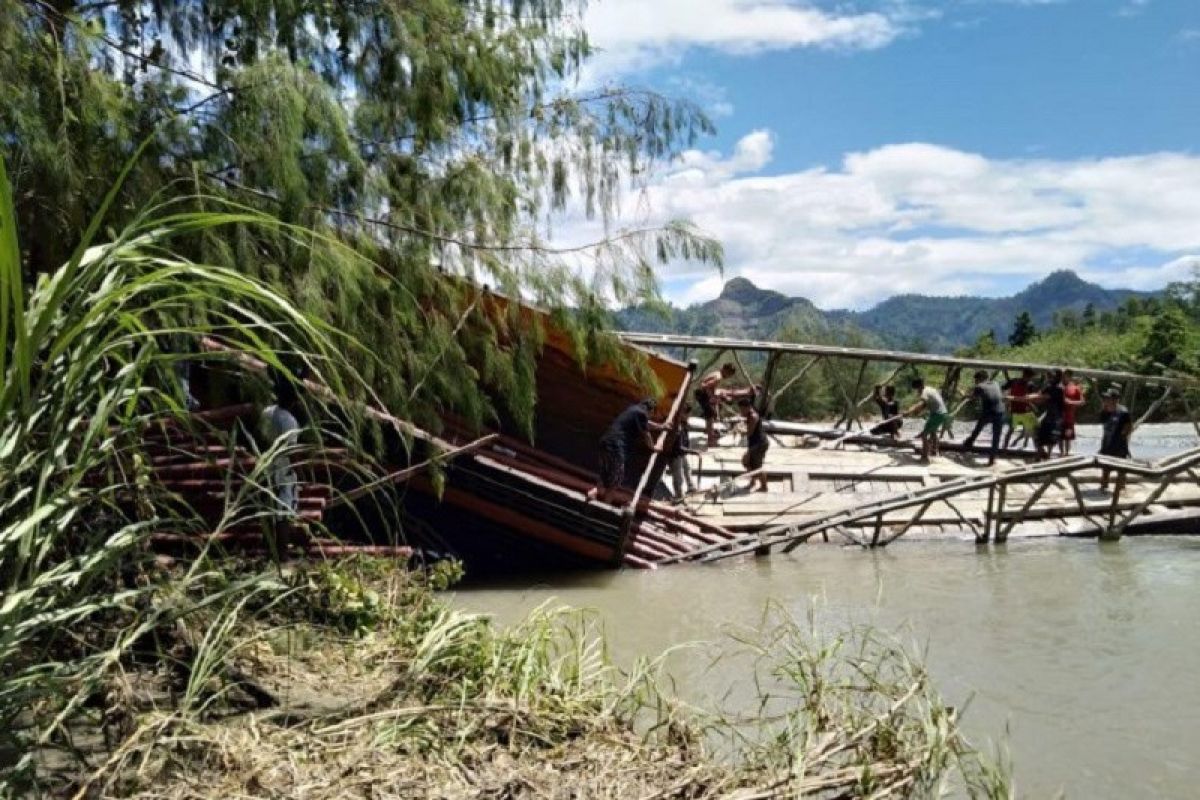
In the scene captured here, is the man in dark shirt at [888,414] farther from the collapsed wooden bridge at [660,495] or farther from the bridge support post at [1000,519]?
the bridge support post at [1000,519]

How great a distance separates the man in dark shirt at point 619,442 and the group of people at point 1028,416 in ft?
19.3

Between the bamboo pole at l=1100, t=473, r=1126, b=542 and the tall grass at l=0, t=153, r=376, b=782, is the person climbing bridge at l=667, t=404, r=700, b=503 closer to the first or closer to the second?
the bamboo pole at l=1100, t=473, r=1126, b=542

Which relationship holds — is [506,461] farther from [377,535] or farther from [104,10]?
[104,10]

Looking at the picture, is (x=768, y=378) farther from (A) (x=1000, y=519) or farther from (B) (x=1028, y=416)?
(B) (x=1028, y=416)

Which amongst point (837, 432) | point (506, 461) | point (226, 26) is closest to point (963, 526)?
point (837, 432)

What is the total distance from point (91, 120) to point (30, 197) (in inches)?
18.4

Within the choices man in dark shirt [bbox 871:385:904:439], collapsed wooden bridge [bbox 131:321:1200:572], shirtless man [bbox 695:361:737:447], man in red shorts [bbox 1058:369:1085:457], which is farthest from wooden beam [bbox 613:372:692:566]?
man in red shorts [bbox 1058:369:1085:457]

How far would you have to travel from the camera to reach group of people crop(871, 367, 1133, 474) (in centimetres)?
1565

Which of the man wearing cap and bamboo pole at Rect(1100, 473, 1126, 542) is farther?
the man wearing cap

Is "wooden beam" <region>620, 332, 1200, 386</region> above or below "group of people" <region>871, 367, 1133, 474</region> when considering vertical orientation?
above

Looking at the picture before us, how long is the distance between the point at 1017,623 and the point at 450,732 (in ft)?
22.4

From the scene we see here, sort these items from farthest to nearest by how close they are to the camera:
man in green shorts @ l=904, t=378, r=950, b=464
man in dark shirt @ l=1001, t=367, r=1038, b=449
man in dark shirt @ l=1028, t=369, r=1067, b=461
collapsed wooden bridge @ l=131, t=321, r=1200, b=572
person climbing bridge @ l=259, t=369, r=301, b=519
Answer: man in dark shirt @ l=1001, t=367, r=1038, b=449
man in dark shirt @ l=1028, t=369, r=1067, b=461
man in green shorts @ l=904, t=378, r=950, b=464
collapsed wooden bridge @ l=131, t=321, r=1200, b=572
person climbing bridge @ l=259, t=369, r=301, b=519

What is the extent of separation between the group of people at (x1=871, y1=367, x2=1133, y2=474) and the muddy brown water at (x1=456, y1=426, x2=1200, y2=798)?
253 cm

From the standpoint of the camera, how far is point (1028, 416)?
1725 cm
